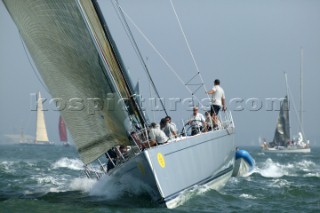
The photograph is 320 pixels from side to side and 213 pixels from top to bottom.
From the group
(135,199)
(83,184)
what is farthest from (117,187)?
(83,184)

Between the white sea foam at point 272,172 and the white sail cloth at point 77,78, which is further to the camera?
the white sea foam at point 272,172

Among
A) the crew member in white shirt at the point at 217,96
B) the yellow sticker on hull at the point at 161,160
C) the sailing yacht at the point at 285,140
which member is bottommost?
the sailing yacht at the point at 285,140

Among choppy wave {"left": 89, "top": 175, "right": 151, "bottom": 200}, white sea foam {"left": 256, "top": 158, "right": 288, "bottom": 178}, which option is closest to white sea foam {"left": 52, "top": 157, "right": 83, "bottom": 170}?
white sea foam {"left": 256, "top": 158, "right": 288, "bottom": 178}

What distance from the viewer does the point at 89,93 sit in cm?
1564

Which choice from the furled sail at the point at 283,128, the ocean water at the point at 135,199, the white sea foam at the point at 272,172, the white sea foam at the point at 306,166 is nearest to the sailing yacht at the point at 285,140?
the furled sail at the point at 283,128

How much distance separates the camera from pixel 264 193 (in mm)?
19516

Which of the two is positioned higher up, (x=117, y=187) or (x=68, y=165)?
(x=117, y=187)

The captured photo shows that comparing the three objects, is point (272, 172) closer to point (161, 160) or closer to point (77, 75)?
point (161, 160)

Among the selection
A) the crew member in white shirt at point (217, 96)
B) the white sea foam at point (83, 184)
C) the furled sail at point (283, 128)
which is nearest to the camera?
the crew member in white shirt at point (217, 96)

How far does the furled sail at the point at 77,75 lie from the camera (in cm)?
1537

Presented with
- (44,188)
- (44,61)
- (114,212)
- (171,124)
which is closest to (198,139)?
(171,124)

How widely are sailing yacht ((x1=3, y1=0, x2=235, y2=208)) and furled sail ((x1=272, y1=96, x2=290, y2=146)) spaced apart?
64858 mm

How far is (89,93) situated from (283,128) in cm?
6929

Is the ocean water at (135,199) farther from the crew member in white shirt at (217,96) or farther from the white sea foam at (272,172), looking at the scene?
the white sea foam at (272,172)
